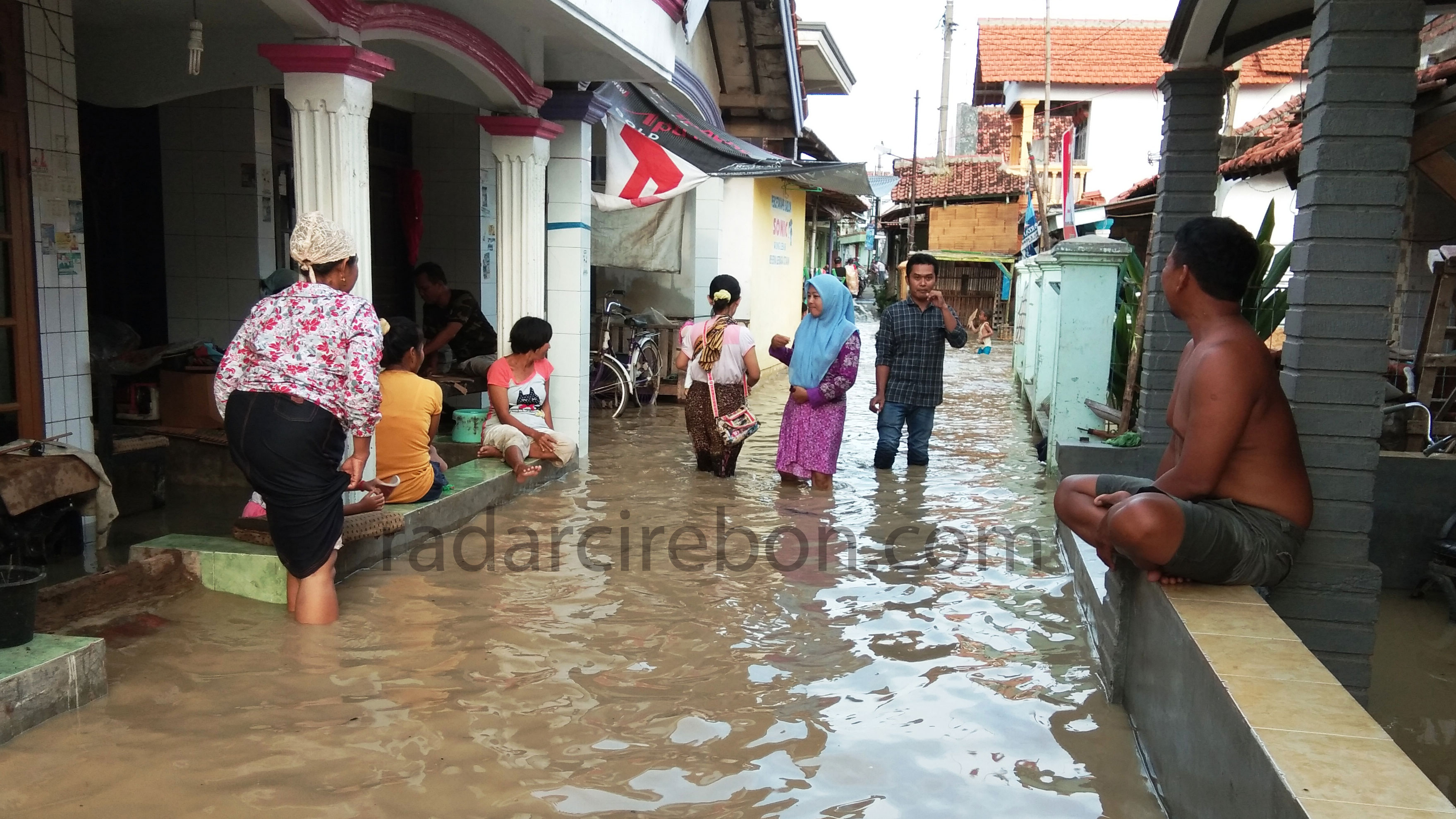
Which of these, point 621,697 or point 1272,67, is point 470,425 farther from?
point 1272,67

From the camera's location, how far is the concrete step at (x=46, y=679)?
324cm

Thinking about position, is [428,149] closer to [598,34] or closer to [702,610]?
[598,34]

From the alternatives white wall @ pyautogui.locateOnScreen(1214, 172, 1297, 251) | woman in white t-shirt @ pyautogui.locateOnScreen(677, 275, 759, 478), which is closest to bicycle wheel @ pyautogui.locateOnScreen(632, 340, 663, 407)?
woman in white t-shirt @ pyautogui.locateOnScreen(677, 275, 759, 478)

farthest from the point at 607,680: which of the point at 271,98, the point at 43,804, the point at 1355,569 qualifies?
the point at 271,98

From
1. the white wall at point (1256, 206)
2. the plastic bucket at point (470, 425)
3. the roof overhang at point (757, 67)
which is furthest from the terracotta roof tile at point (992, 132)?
the plastic bucket at point (470, 425)

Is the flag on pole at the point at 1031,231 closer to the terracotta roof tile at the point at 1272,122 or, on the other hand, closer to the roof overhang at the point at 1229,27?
the terracotta roof tile at the point at 1272,122

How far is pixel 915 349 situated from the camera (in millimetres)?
8008

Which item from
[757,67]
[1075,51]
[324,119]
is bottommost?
[324,119]

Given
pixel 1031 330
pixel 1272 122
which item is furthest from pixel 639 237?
pixel 1272 122

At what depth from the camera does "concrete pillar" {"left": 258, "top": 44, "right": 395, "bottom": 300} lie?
5.08 metres

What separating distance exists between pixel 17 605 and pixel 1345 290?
4415 millimetres

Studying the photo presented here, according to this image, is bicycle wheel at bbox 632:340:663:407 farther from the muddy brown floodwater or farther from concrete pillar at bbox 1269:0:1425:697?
concrete pillar at bbox 1269:0:1425:697

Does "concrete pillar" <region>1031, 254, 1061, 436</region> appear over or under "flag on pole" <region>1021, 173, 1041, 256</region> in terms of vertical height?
under

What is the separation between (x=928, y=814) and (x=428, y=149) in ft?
29.0
